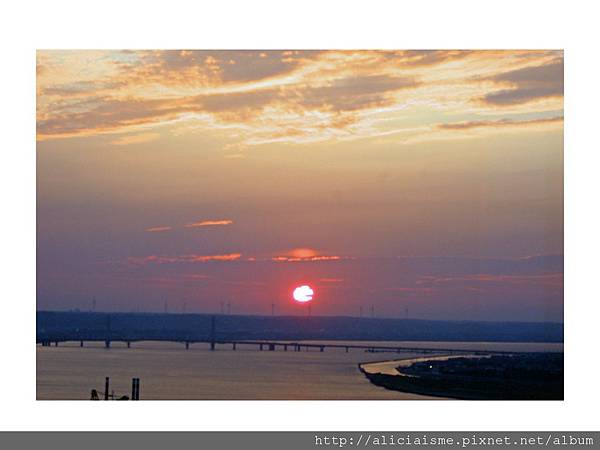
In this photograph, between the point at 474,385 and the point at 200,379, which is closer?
the point at 474,385

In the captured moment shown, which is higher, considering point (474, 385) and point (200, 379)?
point (474, 385)

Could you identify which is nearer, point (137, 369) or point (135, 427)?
point (135, 427)

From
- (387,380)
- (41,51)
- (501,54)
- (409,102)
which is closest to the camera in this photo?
(41,51)

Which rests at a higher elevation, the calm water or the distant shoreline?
the distant shoreline

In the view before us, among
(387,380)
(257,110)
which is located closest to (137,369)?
(387,380)

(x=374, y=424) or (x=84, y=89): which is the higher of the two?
(x=84, y=89)

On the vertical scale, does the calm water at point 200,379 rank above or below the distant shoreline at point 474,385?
below

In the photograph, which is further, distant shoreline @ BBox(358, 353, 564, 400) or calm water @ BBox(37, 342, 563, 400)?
calm water @ BBox(37, 342, 563, 400)

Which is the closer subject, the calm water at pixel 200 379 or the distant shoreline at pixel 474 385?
the distant shoreline at pixel 474 385
